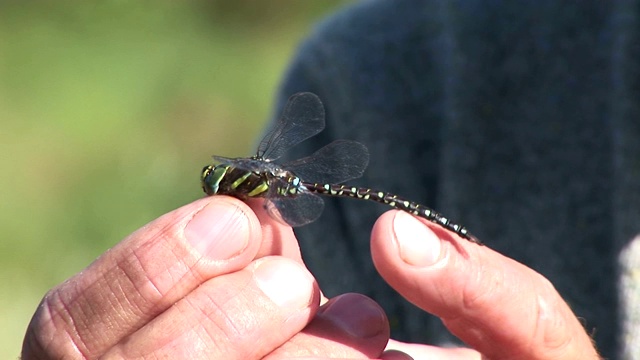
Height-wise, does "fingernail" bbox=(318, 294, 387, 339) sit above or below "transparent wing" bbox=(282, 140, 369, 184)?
below

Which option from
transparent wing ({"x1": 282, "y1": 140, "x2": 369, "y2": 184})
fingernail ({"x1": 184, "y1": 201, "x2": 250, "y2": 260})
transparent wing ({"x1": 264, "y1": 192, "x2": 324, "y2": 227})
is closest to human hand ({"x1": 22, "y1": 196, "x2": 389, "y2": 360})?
fingernail ({"x1": 184, "y1": 201, "x2": 250, "y2": 260})

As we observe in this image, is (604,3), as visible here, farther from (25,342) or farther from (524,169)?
(25,342)

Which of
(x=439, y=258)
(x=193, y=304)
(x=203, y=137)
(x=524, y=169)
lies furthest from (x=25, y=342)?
(x=203, y=137)

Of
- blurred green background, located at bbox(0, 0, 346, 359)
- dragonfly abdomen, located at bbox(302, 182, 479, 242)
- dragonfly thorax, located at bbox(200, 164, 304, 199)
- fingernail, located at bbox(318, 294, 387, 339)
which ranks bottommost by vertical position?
blurred green background, located at bbox(0, 0, 346, 359)

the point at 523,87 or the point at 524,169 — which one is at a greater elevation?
the point at 523,87

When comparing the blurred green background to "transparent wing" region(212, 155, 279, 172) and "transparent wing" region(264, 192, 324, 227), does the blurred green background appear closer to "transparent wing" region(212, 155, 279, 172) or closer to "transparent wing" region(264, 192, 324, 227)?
"transparent wing" region(212, 155, 279, 172)

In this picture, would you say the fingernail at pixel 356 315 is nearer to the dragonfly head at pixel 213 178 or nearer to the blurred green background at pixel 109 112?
the dragonfly head at pixel 213 178
